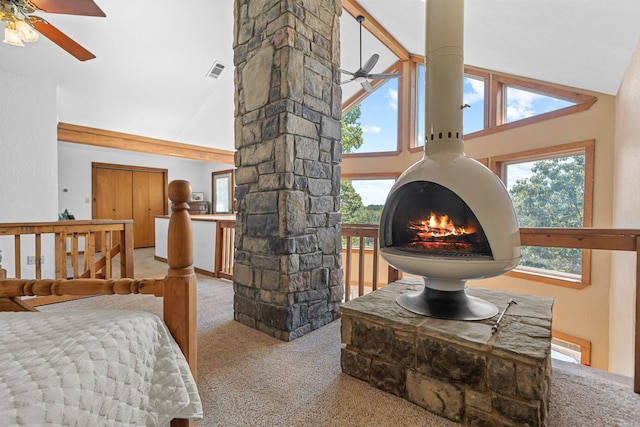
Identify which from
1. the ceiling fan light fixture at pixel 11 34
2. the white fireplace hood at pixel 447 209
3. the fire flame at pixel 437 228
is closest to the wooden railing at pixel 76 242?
the ceiling fan light fixture at pixel 11 34

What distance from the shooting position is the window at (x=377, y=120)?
6230mm

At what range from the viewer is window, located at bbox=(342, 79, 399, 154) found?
623cm

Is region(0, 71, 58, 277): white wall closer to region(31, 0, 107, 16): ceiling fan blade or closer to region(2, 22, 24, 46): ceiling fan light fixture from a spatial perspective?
region(2, 22, 24, 46): ceiling fan light fixture

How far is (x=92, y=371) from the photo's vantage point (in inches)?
26.3

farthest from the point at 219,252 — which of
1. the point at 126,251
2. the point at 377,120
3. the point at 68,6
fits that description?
the point at 377,120

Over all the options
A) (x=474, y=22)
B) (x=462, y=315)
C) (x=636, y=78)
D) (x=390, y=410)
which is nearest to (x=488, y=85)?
(x=474, y=22)

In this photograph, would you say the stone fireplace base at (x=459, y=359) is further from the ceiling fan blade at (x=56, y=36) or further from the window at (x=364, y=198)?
the window at (x=364, y=198)

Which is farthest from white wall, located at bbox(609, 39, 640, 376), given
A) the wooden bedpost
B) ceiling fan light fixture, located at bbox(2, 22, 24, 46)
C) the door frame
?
the door frame

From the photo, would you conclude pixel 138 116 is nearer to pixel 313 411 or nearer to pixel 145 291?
pixel 145 291

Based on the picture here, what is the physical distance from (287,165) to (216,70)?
349 centimetres

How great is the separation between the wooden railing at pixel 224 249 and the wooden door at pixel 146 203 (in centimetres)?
400

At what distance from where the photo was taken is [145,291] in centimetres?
104

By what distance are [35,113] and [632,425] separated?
5.81 metres

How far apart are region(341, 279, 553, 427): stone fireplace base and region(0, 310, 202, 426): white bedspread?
38.3 inches
